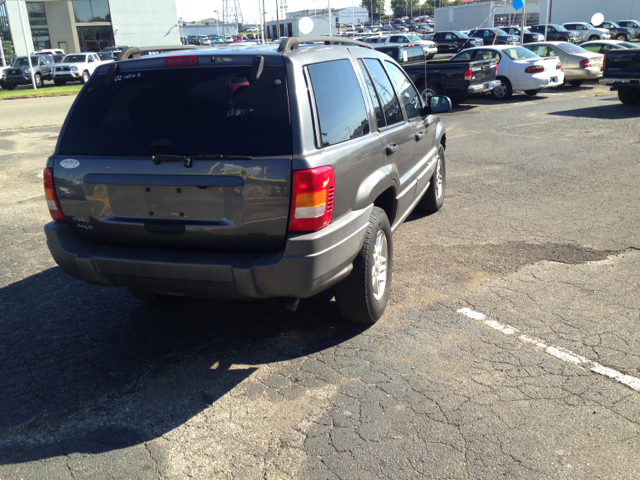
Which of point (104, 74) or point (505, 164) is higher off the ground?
point (104, 74)

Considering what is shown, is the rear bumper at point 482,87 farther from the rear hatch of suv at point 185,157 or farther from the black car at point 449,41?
the black car at point 449,41

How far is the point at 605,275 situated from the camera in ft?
16.6

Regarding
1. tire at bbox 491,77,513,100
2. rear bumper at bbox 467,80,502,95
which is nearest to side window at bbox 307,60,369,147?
rear bumper at bbox 467,80,502,95

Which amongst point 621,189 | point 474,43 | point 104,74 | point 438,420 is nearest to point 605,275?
point 438,420

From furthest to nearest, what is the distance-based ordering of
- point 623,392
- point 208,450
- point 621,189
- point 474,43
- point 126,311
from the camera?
1. point 474,43
2. point 621,189
3. point 126,311
4. point 623,392
5. point 208,450

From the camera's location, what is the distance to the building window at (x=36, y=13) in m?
57.2

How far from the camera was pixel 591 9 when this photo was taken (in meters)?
60.3

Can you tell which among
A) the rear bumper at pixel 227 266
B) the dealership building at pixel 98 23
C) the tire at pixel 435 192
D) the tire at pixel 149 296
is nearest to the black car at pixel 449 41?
the dealership building at pixel 98 23

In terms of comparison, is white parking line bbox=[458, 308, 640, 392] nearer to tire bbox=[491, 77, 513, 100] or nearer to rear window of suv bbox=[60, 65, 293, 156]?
rear window of suv bbox=[60, 65, 293, 156]

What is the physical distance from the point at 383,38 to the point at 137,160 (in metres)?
37.8

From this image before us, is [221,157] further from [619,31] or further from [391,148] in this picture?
[619,31]

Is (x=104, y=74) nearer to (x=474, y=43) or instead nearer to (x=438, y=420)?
(x=438, y=420)

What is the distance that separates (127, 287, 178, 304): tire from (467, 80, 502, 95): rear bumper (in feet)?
45.2

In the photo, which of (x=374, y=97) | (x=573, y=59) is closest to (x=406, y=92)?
(x=374, y=97)
